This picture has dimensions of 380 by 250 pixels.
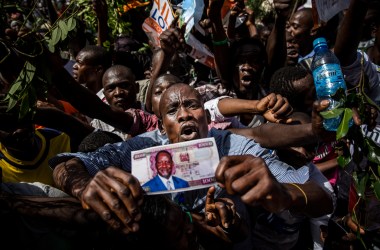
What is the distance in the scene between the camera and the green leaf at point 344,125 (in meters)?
1.79

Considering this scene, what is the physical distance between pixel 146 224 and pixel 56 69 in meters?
1.53

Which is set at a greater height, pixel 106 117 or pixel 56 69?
pixel 56 69

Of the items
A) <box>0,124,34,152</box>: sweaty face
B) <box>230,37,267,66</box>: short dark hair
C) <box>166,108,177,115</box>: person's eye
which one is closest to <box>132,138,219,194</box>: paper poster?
<box>166,108,177,115</box>: person's eye

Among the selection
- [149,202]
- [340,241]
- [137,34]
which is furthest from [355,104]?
[137,34]

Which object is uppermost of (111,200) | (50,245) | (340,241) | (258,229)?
(111,200)

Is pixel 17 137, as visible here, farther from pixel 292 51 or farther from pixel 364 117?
pixel 292 51

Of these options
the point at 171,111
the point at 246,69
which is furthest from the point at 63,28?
the point at 246,69

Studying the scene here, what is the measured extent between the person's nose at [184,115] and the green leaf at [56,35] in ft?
2.59

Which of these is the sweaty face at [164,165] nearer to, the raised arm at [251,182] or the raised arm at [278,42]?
the raised arm at [251,182]

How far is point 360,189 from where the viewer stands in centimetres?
192

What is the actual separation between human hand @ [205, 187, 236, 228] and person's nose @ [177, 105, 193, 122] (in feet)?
2.52

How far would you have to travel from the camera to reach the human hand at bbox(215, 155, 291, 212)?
156 centimetres

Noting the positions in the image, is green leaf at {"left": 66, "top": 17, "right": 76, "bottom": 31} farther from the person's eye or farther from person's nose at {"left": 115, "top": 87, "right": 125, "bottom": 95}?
person's nose at {"left": 115, "top": 87, "right": 125, "bottom": 95}

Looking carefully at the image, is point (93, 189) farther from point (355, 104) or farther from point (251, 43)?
point (251, 43)
